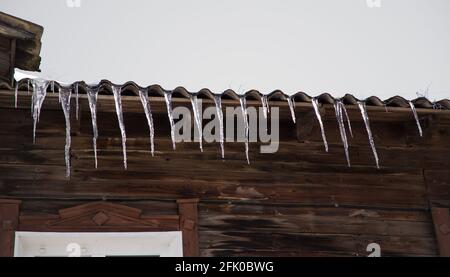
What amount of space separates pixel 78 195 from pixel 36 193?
0.35 m

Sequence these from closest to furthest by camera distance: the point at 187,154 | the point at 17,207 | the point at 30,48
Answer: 1. the point at 17,207
2. the point at 187,154
3. the point at 30,48

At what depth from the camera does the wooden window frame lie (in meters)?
5.70

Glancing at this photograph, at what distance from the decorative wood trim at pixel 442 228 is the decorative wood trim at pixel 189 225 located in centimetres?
216

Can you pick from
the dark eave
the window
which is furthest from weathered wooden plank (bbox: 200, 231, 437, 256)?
the dark eave

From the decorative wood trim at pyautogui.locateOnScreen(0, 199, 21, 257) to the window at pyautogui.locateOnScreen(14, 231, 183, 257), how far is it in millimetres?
56

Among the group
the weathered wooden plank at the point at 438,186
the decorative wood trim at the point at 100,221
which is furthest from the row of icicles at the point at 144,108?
the weathered wooden plank at the point at 438,186

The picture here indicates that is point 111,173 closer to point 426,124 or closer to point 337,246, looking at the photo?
point 337,246

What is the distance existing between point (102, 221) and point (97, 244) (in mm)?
193

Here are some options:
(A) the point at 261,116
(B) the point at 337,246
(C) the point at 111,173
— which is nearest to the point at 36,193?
(C) the point at 111,173

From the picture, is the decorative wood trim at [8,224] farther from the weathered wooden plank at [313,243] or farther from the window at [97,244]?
the weathered wooden plank at [313,243]

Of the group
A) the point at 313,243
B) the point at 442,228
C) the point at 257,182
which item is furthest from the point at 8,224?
the point at 442,228

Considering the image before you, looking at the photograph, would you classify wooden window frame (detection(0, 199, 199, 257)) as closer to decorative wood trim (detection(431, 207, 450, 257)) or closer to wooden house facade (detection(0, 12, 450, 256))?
wooden house facade (detection(0, 12, 450, 256))

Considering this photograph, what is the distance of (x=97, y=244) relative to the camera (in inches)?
228
